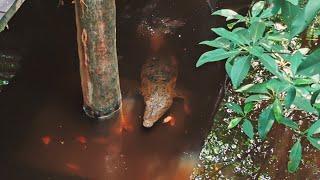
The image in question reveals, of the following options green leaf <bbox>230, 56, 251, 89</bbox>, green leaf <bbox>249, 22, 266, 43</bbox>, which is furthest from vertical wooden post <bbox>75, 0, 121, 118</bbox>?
green leaf <bbox>230, 56, 251, 89</bbox>

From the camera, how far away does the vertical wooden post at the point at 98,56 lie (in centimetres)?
387

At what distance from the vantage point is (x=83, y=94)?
15.5 ft

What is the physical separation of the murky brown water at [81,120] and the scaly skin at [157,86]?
3.2 inches

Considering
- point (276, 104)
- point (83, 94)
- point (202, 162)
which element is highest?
point (276, 104)

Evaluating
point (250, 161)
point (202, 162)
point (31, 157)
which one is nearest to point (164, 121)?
point (202, 162)

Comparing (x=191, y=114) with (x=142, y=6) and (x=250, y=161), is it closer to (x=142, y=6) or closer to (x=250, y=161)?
(x=250, y=161)

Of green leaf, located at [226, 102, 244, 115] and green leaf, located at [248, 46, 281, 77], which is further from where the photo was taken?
green leaf, located at [226, 102, 244, 115]

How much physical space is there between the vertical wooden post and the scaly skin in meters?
0.36

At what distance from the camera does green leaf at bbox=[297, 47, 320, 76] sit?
1.08 m

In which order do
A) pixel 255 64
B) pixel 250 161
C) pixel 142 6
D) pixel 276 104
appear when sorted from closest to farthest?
1. pixel 276 104
2. pixel 250 161
3. pixel 255 64
4. pixel 142 6

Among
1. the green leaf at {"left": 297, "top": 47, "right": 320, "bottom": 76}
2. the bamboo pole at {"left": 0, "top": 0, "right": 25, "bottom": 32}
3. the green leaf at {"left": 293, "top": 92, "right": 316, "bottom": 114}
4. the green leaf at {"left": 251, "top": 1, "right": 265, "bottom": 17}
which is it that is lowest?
the bamboo pole at {"left": 0, "top": 0, "right": 25, "bottom": 32}

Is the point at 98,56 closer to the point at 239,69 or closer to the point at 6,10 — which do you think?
the point at 6,10

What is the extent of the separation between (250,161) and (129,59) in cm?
200

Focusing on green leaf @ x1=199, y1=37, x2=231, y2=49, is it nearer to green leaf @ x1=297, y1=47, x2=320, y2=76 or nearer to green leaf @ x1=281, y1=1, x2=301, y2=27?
green leaf @ x1=281, y1=1, x2=301, y2=27
